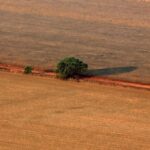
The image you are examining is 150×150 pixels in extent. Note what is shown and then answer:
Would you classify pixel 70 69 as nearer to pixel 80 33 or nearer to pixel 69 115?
pixel 69 115

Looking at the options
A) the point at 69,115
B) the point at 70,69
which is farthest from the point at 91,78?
the point at 69,115

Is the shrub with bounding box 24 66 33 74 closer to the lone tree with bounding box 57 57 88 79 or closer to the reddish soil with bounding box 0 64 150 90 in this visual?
Answer: the reddish soil with bounding box 0 64 150 90

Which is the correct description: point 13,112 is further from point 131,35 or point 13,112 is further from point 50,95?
point 131,35

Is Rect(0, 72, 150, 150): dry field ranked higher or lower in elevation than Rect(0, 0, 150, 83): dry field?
lower

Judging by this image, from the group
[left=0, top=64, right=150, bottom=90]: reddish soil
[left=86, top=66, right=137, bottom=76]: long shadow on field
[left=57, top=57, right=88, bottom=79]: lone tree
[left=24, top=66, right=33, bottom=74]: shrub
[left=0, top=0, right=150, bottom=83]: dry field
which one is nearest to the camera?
[left=0, top=64, right=150, bottom=90]: reddish soil

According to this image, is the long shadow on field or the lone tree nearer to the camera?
the lone tree

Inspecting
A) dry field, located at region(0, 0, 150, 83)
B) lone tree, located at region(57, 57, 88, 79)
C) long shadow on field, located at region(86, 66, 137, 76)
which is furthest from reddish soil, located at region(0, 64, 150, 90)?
long shadow on field, located at region(86, 66, 137, 76)

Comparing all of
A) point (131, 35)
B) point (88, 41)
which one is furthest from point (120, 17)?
point (88, 41)
